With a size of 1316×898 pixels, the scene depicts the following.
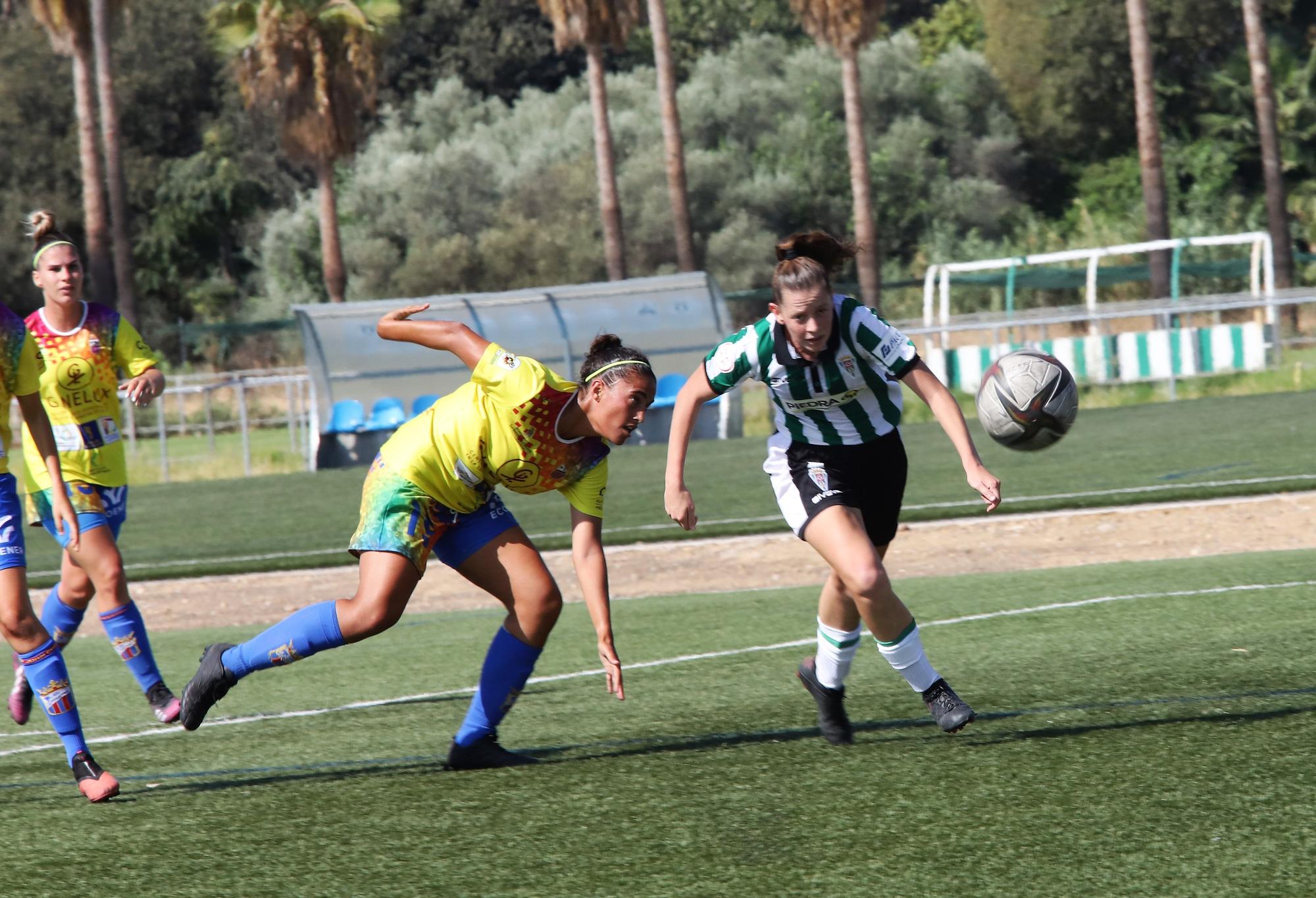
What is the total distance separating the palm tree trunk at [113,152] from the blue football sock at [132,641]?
28.8 meters

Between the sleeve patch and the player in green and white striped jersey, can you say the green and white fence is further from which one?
the sleeve patch

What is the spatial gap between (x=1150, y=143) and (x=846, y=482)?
27343mm

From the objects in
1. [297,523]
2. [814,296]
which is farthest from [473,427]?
[297,523]

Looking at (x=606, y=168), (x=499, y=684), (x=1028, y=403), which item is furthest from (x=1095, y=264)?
(x=499, y=684)

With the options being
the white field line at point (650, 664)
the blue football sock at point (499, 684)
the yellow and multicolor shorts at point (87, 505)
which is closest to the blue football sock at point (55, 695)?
the blue football sock at point (499, 684)

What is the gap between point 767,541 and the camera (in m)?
14.2

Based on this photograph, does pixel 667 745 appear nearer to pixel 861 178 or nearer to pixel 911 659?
pixel 911 659

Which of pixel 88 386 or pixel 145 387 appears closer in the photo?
pixel 145 387

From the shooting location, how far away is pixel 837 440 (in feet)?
19.3

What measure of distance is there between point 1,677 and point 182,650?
3.72 ft

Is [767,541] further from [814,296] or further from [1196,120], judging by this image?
[1196,120]

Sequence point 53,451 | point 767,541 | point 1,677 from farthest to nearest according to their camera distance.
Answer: point 767,541, point 1,677, point 53,451

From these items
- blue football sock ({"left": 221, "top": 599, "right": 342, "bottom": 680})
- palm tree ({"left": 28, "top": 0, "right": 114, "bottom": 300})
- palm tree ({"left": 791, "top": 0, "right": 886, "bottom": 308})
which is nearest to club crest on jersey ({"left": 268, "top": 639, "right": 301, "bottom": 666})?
blue football sock ({"left": 221, "top": 599, "right": 342, "bottom": 680})

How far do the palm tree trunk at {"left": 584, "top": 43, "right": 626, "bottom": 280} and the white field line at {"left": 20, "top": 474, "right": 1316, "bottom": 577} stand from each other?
19.9m
